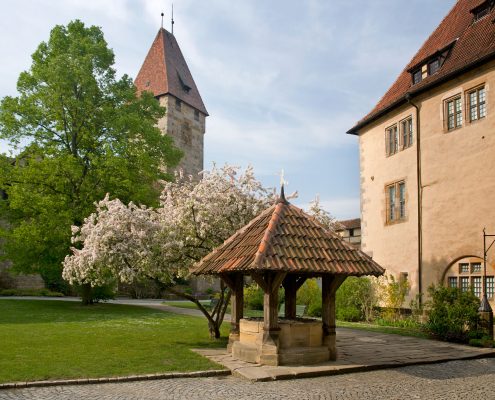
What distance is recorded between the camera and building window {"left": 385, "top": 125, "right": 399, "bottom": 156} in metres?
21.5

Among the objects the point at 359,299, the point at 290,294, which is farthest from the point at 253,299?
the point at 290,294

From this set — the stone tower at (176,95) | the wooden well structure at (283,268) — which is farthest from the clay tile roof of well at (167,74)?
the wooden well structure at (283,268)

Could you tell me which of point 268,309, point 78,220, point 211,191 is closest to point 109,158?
point 78,220

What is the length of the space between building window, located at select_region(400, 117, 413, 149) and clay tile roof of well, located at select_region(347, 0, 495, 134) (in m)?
0.82

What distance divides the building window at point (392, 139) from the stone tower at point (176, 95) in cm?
2801

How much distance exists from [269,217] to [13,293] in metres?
29.3

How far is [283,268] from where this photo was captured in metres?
9.37

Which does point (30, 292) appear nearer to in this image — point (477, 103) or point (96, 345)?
point (96, 345)

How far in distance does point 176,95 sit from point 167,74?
2.48 metres

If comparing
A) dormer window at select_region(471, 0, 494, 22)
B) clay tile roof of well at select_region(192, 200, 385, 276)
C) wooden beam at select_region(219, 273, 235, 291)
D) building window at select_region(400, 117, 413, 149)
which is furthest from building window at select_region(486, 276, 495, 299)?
dormer window at select_region(471, 0, 494, 22)

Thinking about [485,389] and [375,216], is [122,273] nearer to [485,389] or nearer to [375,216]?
[485,389]

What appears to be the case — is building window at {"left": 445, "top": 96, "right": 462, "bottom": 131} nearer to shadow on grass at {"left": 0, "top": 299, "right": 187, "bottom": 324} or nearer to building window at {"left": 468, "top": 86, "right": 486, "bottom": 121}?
building window at {"left": 468, "top": 86, "right": 486, "bottom": 121}

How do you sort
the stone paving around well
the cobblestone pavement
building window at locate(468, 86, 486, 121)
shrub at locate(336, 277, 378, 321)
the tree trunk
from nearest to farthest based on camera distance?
the cobblestone pavement < the stone paving around well < building window at locate(468, 86, 486, 121) < shrub at locate(336, 277, 378, 321) < the tree trunk

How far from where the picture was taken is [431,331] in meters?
14.7
